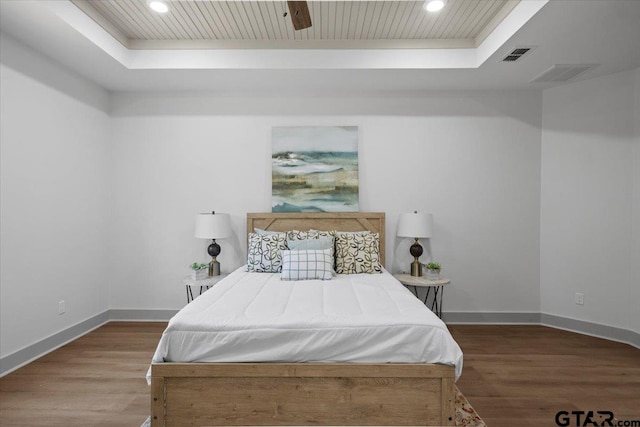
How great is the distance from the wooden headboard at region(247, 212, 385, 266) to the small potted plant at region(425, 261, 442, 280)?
49cm

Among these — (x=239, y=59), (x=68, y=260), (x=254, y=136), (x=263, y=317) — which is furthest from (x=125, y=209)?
(x=263, y=317)

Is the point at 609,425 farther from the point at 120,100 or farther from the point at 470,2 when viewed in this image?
the point at 120,100

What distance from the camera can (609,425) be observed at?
214cm

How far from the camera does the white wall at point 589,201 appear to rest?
11.4 ft

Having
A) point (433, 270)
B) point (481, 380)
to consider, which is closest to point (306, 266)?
point (433, 270)

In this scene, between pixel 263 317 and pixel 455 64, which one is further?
pixel 455 64

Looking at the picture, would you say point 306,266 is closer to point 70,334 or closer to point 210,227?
point 210,227

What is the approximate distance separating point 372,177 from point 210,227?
1.86 m

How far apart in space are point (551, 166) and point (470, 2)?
2149 mm

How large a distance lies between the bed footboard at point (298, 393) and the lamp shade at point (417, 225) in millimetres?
1913

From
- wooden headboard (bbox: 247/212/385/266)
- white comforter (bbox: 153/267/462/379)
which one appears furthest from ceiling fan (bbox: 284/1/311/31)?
wooden headboard (bbox: 247/212/385/266)

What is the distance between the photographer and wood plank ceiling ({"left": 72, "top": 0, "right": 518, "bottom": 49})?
9.04 feet

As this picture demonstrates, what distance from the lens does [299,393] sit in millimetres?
1900

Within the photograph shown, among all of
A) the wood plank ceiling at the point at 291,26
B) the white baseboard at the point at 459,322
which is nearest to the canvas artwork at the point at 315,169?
the wood plank ceiling at the point at 291,26
